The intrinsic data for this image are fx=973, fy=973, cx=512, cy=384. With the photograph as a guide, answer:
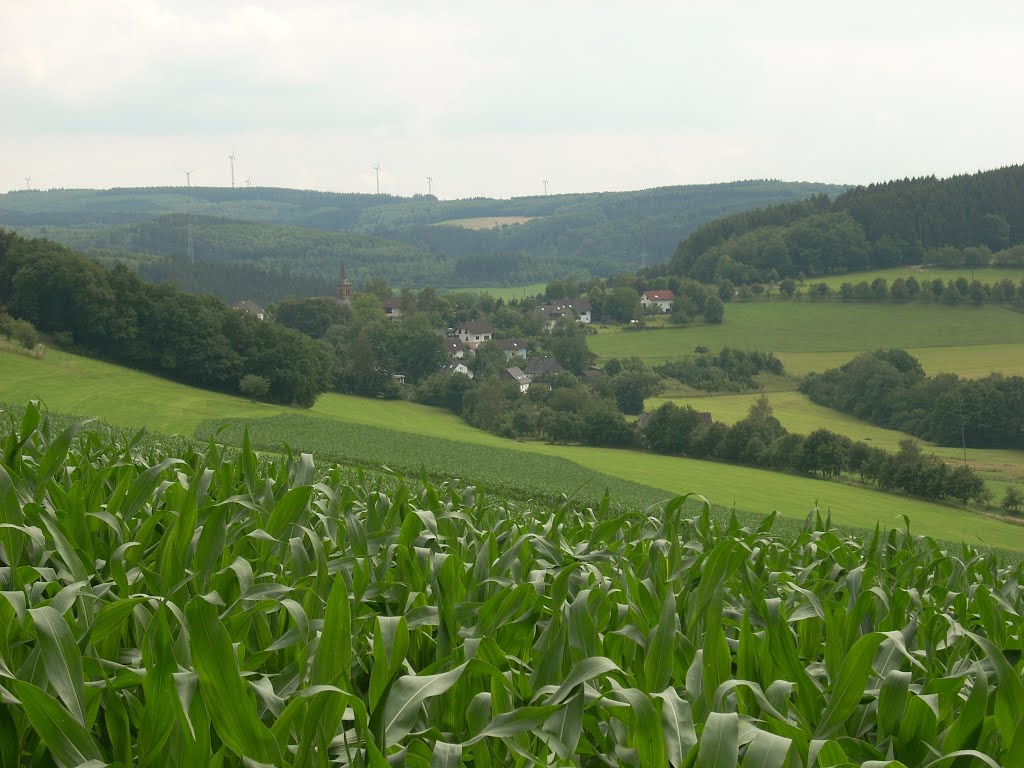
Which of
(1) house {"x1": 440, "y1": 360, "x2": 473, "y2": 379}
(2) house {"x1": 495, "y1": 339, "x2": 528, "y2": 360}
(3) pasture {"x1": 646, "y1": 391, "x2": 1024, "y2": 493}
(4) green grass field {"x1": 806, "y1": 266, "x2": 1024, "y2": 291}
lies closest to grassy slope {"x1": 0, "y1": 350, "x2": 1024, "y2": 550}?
(3) pasture {"x1": 646, "y1": 391, "x2": 1024, "y2": 493}

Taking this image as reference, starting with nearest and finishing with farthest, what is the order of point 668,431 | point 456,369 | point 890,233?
point 668,431 → point 456,369 → point 890,233

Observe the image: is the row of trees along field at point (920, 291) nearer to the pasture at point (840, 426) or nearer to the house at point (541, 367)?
the pasture at point (840, 426)

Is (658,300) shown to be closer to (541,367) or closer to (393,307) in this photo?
(541,367)

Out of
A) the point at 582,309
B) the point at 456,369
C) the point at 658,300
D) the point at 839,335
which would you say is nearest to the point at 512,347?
the point at 456,369

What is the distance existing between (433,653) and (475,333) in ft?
422

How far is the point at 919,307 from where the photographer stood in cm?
11800

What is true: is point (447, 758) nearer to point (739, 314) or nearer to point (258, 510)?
point (258, 510)

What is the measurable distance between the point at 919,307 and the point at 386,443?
85442 millimetres

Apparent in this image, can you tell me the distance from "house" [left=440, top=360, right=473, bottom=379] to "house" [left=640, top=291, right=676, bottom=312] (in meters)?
36.6

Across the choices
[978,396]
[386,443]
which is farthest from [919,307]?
[386,443]

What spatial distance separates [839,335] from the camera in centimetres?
11312

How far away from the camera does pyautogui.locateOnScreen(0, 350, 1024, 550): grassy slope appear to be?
52.6m

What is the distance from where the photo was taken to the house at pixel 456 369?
98.2 m

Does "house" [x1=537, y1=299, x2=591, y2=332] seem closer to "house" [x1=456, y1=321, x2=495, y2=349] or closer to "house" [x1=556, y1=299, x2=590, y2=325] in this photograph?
"house" [x1=556, y1=299, x2=590, y2=325]
